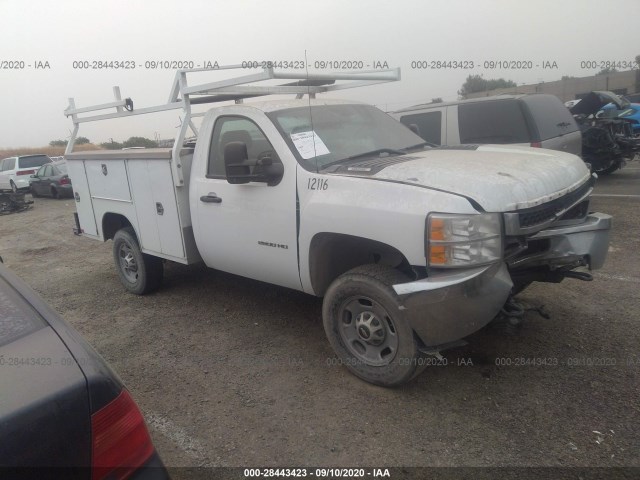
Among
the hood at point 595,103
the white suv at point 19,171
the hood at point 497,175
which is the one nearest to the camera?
the hood at point 497,175

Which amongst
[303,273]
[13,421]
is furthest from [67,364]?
[303,273]

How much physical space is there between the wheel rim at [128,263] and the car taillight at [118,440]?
4.04 m

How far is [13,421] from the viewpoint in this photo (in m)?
1.32

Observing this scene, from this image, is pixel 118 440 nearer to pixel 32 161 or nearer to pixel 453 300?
pixel 453 300

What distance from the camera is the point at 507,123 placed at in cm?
672

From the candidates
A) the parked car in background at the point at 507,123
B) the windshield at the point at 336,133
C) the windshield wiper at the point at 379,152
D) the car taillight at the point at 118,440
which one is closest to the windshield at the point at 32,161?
the parked car in background at the point at 507,123

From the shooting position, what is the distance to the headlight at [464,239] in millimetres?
2629

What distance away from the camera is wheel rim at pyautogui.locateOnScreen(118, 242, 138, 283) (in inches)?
215

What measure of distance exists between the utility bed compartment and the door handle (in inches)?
14.2

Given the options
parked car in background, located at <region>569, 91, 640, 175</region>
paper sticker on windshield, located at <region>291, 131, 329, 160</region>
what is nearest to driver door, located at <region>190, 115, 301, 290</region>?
paper sticker on windshield, located at <region>291, 131, 329, 160</region>

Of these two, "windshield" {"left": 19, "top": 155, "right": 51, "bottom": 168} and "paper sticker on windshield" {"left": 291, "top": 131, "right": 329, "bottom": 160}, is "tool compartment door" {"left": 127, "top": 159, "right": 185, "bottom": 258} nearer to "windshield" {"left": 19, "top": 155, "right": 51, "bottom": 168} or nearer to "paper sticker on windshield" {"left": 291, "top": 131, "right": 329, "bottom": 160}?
"paper sticker on windshield" {"left": 291, "top": 131, "right": 329, "bottom": 160}

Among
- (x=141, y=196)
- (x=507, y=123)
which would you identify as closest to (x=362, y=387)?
(x=141, y=196)

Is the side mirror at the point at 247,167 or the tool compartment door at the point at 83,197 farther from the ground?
the side mirror at the point at 247,167

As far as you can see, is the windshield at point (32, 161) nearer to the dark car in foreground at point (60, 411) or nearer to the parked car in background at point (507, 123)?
the parked car in background at point (507, 123)
